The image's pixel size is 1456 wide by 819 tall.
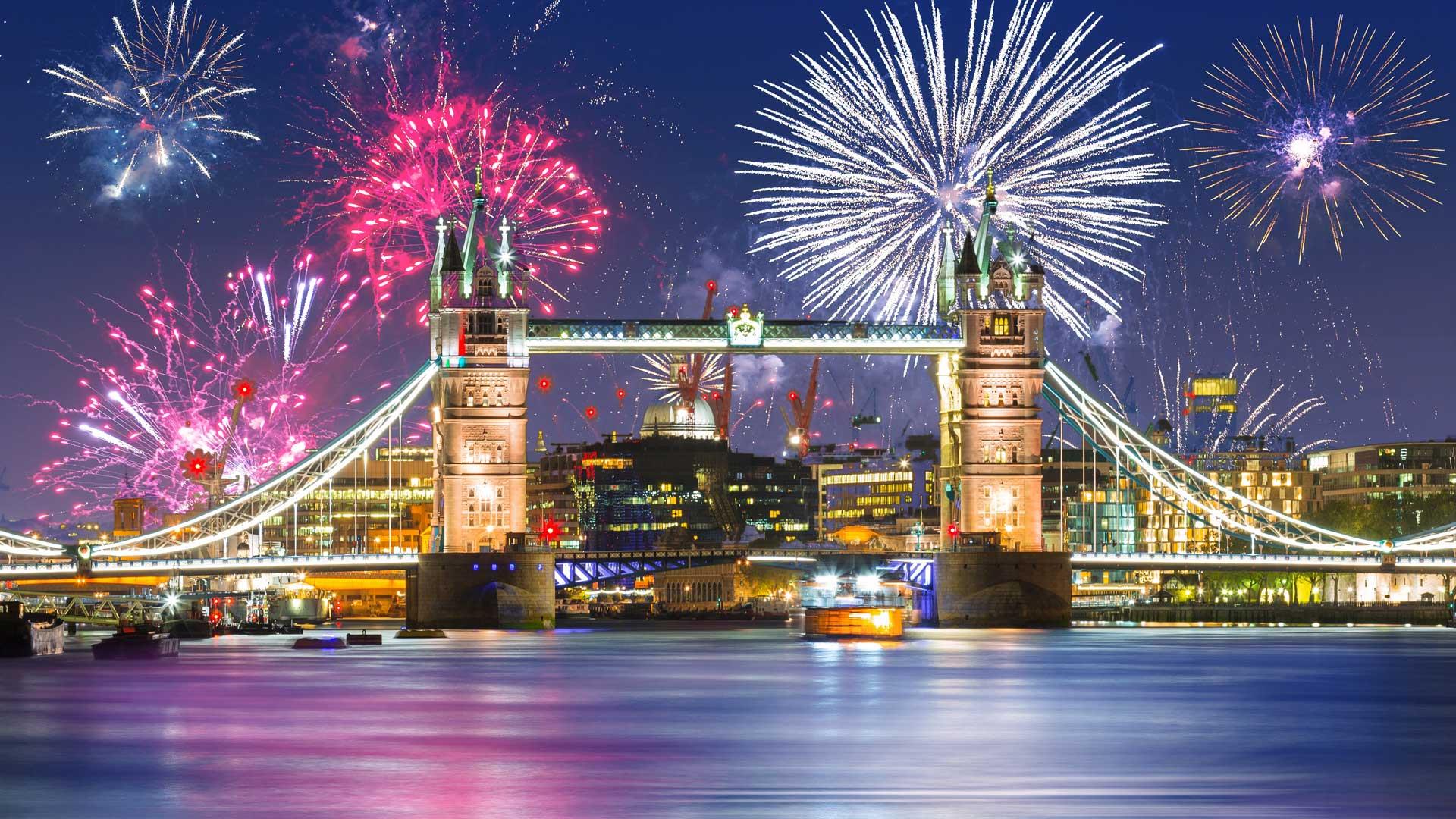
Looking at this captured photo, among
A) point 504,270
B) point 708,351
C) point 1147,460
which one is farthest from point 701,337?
point 1147,460

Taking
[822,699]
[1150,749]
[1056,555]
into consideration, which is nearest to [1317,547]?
[1056,555]

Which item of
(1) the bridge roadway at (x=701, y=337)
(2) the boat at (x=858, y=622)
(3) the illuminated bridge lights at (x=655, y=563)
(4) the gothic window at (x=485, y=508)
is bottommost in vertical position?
(2) the boat at (x=858, y=622)

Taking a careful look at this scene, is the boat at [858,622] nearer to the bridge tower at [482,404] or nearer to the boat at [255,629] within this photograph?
the bridge tower at [482,404]

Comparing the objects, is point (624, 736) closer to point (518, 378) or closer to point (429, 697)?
point (429, 697)

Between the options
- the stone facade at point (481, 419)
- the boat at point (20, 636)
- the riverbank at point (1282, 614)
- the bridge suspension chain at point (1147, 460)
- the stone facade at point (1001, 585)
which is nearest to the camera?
the boat at point (20, 636)

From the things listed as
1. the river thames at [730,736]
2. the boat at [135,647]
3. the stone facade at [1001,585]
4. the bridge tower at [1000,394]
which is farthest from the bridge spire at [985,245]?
the boat at [135,647]

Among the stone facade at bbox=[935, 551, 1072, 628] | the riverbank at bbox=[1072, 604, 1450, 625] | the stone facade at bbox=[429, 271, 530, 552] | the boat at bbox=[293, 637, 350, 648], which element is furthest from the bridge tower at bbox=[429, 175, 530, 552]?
the riverbank at bbox=[1072, 604, 1450, 625]

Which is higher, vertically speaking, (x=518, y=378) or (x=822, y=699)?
(x=518, y=378)
